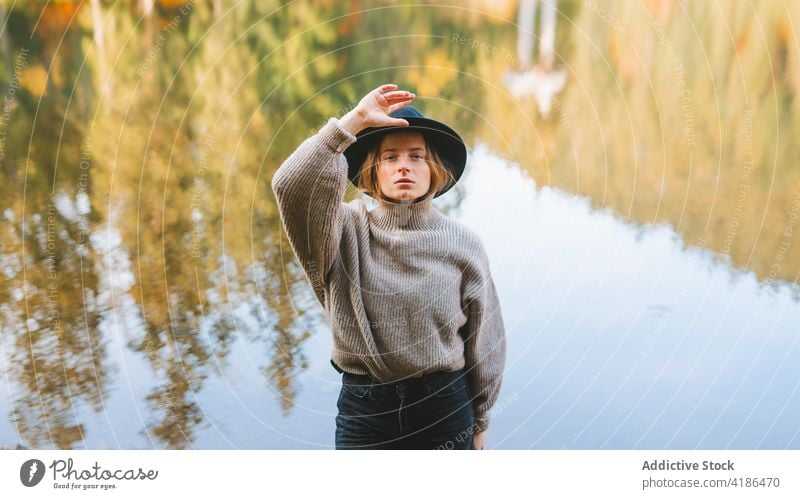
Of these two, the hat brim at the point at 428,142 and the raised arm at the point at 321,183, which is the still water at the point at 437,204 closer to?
the hat brim at the point at 428,142

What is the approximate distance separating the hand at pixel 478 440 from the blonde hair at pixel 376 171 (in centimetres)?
37

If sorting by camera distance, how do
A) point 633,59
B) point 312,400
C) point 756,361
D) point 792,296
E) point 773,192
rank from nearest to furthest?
1. point 312,400
2. point 756,361
3. point 792,296
4. point 773,192
5. point 633,59

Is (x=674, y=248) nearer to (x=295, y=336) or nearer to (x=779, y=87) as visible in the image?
(x=779, y=87)

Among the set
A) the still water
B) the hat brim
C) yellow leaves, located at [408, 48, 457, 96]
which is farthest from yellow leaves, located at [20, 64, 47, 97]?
the hat brim

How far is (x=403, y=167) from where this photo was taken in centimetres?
→ 113

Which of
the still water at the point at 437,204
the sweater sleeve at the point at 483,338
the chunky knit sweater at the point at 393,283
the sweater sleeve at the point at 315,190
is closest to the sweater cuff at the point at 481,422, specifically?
the sweater sleeve at the point at 483,338

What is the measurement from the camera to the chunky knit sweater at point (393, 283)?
42.7 inches

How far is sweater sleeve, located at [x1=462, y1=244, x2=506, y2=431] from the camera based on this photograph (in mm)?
1155

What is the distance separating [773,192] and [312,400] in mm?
1188

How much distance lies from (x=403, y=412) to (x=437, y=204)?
2.27 ft

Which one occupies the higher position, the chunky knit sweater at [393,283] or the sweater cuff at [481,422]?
the chunky knit sweater at [393,283]

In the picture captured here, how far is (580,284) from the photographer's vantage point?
1683 millimetres
